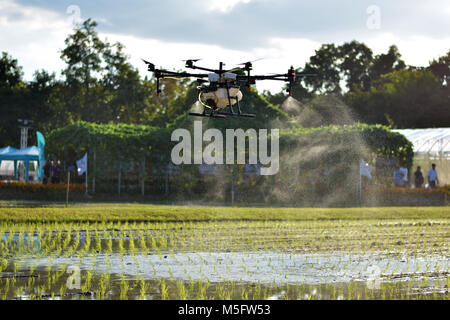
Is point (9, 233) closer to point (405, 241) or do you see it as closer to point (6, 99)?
point (405, 241)

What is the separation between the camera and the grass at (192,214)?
2377cm

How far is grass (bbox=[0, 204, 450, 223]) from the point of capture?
23766 millimetres

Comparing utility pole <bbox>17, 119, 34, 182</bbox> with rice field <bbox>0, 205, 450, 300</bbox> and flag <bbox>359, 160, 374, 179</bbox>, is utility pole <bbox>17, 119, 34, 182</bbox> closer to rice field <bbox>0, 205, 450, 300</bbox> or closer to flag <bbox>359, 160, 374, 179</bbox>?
flag <bbox>359, 160, 374, 179</bbox>

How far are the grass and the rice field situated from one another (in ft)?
0.20


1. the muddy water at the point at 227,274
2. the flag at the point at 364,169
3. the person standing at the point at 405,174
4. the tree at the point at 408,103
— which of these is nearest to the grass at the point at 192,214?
the muddy water at the point at 227,274

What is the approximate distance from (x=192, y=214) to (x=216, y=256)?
10855mm

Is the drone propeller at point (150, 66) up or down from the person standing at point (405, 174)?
up

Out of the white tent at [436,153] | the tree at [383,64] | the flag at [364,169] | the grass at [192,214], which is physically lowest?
the grass at [192,214]

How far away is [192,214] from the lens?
25734 millimetres

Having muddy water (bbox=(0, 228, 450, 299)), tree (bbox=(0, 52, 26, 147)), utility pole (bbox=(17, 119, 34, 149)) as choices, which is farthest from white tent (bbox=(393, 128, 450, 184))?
tree (bbox=(0, 52, 26, 147))

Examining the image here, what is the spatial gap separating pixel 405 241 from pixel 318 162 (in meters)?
20.0

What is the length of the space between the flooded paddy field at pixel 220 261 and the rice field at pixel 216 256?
0.07 feet

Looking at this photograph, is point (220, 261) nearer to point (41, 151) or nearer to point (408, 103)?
point (41, 151)

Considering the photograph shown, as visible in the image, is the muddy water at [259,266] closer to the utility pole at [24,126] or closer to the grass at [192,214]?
the grass at [192,214]
